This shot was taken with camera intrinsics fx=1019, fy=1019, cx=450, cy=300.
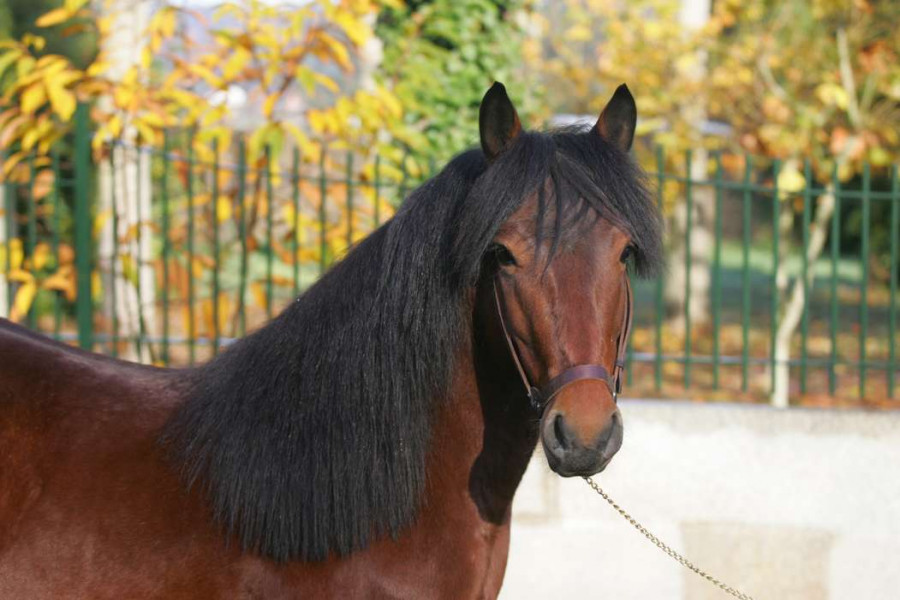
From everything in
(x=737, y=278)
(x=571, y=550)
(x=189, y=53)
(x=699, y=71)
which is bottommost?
(x=737, y=278)

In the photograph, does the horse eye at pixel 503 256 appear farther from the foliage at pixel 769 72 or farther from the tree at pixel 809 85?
the tree at pixel 809 85

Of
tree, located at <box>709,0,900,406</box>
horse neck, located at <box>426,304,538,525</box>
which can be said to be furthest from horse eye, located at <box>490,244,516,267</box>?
tree, located at <box>709,0,900,406</box>

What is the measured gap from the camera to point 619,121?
2.65 meters

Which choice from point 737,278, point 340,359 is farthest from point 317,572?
point 737,278

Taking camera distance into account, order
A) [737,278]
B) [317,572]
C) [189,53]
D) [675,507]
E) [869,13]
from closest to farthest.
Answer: [317,572], [675,507], [189,53], [869,13], [737,278]

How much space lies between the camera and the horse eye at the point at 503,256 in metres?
2.37

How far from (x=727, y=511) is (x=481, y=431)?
8.27 feet

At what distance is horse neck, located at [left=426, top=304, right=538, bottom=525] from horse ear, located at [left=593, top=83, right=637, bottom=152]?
641 millimetres

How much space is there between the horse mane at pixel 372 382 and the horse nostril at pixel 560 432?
410 millimetres

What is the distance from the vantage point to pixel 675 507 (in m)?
4.71

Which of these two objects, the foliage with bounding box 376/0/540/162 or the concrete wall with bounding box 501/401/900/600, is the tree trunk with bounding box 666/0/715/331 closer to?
the foliage with bounding box 376/0/540/162

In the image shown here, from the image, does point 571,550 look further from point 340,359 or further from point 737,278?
point 737,278

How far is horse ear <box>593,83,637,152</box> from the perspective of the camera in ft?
8.61

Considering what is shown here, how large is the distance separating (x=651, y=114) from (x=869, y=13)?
2.64 metres
